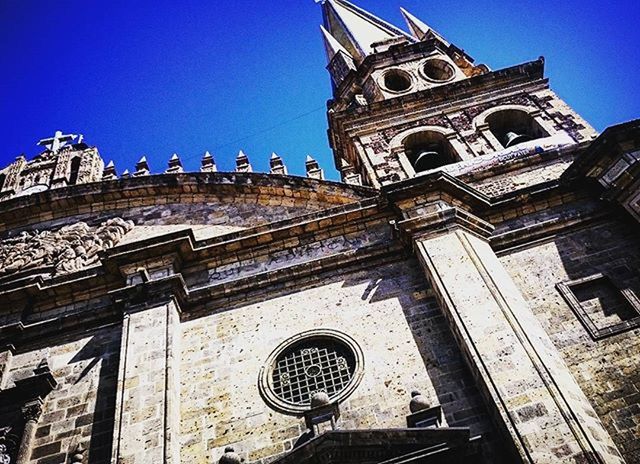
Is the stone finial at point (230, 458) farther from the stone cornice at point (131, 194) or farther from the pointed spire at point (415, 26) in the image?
the pointed spire at point (415, 26)

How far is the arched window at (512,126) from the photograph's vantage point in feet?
49.8

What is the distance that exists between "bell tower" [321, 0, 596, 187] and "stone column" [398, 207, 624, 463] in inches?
158

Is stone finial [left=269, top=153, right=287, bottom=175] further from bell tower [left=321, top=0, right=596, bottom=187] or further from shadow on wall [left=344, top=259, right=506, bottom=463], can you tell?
shadow on wall [left=344, top=259, right=506, bottom=463]

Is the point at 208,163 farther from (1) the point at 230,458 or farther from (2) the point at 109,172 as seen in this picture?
(1) the point at 230,458

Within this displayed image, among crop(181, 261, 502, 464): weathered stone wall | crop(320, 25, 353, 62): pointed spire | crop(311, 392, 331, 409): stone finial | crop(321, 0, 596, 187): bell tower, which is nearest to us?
crop(311, 392, 331, 409): stone finial

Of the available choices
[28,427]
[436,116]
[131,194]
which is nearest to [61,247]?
[131,194]

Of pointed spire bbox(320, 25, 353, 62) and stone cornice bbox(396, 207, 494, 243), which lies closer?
stone cornice bbox(396, 207, 494, 243)

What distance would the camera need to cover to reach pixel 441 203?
10.5m

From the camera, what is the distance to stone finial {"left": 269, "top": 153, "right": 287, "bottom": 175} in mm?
14008

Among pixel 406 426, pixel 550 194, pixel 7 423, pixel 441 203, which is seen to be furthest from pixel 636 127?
pixel 7 423

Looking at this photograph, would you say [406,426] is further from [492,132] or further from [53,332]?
[492,132]

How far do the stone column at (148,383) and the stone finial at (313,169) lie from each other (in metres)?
4.80

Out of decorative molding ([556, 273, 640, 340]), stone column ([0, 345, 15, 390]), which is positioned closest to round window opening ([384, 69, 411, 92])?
decorative molding ([556, 273, 640, 340])

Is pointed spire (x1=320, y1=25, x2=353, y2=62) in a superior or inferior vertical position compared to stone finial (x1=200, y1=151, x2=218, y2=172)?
superior
